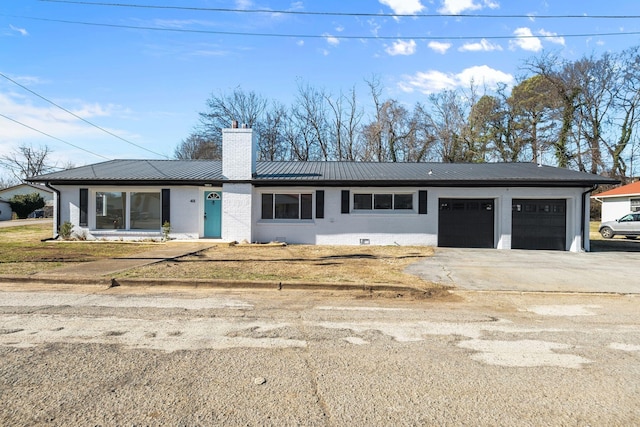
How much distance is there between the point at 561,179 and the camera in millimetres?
15320

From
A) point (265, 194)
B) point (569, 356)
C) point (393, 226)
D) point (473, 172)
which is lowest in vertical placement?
point (569, 356)

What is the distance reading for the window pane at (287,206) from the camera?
667 inches

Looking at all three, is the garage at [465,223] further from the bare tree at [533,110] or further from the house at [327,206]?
the bare tree at [533,110]

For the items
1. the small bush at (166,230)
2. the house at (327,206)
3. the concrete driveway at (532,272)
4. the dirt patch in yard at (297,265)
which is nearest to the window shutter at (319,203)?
the house at (327,206)

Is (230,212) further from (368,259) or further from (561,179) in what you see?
(561,179)

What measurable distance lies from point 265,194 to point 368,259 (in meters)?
6.92

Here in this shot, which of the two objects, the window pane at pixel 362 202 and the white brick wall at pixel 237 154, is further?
the window pane at pixel 362 202

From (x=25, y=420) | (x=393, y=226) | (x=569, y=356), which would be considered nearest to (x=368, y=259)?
(x=393, y=226)

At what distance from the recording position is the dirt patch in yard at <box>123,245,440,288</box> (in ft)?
27.7

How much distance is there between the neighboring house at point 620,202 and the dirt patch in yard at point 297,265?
24.4 m

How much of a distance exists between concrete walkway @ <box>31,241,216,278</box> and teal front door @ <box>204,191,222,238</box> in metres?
2.32

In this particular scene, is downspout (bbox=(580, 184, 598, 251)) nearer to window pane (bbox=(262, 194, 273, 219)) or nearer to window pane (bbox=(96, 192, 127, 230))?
window pane (bbox=(262, 194, 273, 219))

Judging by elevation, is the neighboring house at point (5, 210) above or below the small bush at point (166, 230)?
above

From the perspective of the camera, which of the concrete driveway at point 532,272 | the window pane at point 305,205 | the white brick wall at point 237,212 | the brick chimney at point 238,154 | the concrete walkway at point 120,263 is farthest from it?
the window pane at point 305,205
